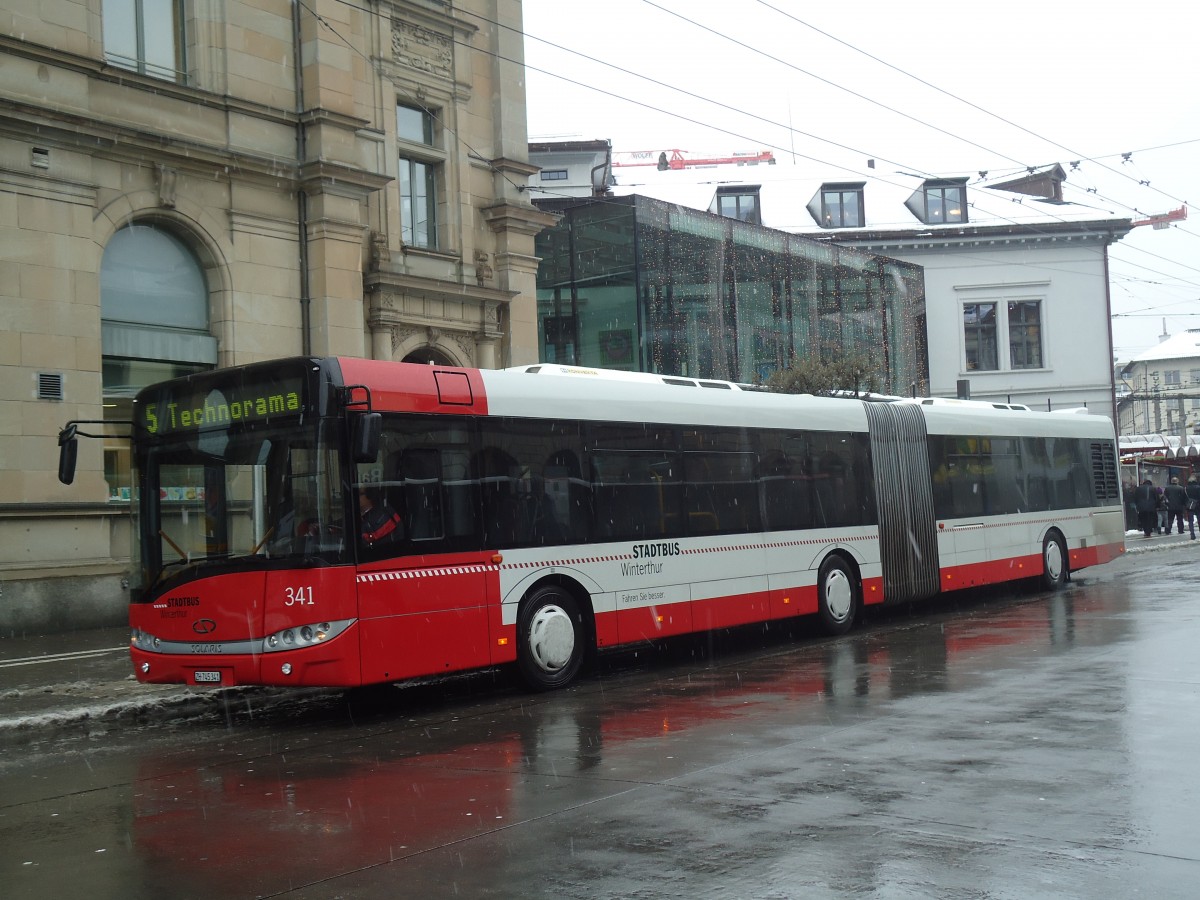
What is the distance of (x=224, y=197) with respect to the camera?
20250mm

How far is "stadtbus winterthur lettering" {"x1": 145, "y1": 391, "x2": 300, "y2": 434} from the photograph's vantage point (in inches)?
404

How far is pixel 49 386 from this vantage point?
689 inches

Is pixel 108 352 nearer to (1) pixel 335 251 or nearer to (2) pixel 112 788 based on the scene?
(1) pixel 335 251

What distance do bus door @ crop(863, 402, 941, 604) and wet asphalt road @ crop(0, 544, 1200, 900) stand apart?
14.4 ft

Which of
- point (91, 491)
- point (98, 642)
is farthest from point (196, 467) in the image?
point (91, 491)

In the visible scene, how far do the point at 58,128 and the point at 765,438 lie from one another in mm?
10680

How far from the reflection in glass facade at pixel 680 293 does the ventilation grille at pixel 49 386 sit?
17.5m

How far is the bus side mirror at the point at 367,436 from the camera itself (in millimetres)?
9641

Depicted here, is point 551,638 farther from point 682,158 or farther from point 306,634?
point 682,158

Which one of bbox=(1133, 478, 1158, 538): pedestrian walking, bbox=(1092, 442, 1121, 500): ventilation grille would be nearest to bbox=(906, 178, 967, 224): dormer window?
bbox=(1133, 478, 1158, 538): pedestrian walking

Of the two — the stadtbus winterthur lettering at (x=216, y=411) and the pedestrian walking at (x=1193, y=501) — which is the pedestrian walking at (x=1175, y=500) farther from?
the stadtbus winterthur lettering at (x=216, y=411)

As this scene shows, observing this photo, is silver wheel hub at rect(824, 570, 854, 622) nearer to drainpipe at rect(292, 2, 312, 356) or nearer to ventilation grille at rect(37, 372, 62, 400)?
drainpipe at rect(292, 2, 312, 356)

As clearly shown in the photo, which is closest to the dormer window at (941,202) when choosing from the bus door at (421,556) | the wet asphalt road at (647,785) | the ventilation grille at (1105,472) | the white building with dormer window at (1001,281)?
the white building with dormer window at (1001,281)

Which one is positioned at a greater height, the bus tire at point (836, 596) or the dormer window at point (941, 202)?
the dormer window at point (941, 202)
